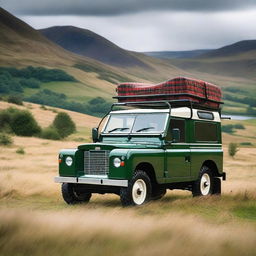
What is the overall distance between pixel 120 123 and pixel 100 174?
6.70ft

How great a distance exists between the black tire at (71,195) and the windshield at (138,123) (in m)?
1.77

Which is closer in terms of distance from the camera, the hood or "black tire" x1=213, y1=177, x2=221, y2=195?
the hood

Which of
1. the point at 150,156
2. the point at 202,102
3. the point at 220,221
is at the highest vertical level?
the point at 202,102

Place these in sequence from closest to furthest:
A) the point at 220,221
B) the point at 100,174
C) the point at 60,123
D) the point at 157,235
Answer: the point at 157,235 < the point at 220,221 < the point at 100,174 < the point at 60,123

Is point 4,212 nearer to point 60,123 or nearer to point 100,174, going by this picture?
point 100,174

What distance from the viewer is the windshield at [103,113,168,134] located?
47.5ft

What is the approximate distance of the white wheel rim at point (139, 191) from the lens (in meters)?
13.1

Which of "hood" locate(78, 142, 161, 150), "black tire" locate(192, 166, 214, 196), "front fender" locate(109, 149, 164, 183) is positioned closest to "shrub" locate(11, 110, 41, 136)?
"black tire" locate(192, 166, 214, 196)

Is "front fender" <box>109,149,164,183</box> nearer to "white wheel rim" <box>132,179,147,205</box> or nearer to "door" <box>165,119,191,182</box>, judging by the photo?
"white wheel rim" <box>132,179,147,205</box>

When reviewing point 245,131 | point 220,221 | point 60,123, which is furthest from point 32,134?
point 245,131

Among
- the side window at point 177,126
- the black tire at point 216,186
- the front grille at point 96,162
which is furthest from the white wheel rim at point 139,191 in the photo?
the black tire at point 216,186

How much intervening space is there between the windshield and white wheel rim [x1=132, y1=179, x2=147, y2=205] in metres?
1.61

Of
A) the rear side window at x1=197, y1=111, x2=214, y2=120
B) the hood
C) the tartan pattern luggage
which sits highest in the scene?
the tartan pattern luggage

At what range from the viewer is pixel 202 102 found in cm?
1606
